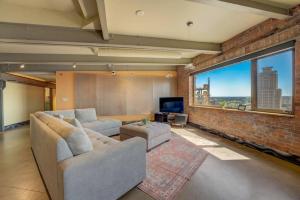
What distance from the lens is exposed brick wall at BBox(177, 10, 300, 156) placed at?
2768mm

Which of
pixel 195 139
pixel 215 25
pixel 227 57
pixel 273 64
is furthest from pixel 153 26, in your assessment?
pixel 195 139

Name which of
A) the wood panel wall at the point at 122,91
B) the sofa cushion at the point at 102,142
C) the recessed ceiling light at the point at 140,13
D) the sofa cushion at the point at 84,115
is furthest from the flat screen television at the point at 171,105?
the recessed ceiling light at the point at 140,13

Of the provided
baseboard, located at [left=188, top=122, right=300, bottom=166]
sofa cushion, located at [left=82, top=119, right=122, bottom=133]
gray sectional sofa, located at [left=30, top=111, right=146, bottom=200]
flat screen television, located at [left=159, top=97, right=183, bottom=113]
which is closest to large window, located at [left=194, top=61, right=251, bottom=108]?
flat screen television, located at [left=159, top=97, right=183, bottom=113]

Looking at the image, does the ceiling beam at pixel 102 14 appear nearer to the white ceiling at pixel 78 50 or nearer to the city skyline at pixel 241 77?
the white ceiling at pixel 78 50

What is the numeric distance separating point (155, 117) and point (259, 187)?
481 centimetres

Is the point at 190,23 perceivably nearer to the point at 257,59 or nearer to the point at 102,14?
the point at 102,14

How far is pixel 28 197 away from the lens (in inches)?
78.2

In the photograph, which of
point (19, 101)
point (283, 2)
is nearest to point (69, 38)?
point (283, 2)

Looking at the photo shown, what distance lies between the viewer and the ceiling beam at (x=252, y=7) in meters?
2.23

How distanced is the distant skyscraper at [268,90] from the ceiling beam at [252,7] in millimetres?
1170

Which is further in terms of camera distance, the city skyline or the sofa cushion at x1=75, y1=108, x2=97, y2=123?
the sofa cushion at x1=75, y1=108, x2=97, y2=123

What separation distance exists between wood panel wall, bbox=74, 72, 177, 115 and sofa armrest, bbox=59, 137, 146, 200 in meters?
4.75

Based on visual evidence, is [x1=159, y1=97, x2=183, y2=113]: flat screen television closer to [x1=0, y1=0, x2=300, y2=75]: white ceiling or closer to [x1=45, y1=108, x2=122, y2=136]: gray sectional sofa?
[x1=45, y1=108, x2=122, y2=136]: gray sectional sofa

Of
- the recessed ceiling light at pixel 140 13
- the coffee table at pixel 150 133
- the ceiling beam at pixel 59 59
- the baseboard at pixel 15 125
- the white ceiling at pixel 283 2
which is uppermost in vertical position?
the white ceiling at pixel 283 2
